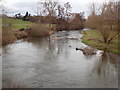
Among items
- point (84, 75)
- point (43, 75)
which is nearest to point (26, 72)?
point (43, 75)

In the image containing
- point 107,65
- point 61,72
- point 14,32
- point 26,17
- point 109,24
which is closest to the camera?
point 61,72

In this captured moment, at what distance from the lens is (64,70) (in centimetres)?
1462

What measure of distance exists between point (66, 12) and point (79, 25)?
9383 mm

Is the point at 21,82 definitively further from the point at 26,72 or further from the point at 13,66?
the point at 13,66

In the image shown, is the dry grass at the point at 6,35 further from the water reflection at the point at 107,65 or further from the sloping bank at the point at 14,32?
the water reflection at the point at 107,65

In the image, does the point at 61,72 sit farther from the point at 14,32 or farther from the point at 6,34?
the point at 14,32

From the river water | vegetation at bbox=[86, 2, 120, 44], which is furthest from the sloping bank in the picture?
vegetation at bbox=[86, 2, 120, 44]

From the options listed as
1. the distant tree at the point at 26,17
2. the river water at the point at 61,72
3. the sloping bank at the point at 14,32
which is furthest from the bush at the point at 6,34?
the distant tree at the point at 26,17

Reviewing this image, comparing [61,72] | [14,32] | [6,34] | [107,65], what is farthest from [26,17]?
[61,72]

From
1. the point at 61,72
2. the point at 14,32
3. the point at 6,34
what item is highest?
the point at 14,32

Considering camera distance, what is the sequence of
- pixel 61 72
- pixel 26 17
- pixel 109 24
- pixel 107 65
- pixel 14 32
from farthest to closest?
pixel 26 17, pixel 14 32, pixel 109 24, pixel 107 65, pixel 61 72

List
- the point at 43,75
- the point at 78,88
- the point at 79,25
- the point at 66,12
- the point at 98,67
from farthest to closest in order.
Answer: the point at 79,25 → the point at 66,12 → the point at 98,67 → the point at 43,75 → the point at 78,88

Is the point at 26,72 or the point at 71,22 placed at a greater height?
the point at 71,22

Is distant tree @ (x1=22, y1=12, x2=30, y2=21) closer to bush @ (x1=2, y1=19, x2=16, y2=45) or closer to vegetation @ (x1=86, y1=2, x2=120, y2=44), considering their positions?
bush @ (x1=2, y1=19, x2=16, y2=45)
